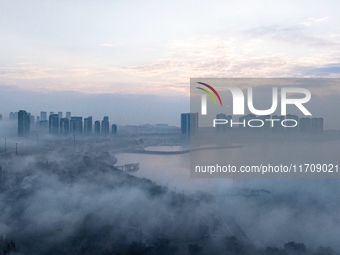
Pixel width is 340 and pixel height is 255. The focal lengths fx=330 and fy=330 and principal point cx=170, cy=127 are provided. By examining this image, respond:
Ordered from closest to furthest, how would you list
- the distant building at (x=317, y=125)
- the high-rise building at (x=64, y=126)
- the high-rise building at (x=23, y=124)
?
the distant building at (x=317, y=125), the high-rise building at (x=23, y=124), the high-rise building at (x=64, y=126)

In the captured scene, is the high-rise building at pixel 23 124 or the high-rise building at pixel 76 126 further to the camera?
the high-rise building at pixel 76 126

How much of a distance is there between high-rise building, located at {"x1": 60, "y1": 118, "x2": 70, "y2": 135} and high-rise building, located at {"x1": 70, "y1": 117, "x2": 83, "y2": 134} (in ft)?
0.44

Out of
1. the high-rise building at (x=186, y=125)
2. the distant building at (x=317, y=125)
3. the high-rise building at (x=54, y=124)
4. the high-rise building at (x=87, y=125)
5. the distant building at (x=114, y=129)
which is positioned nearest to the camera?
the distant building at (x=317, y=125)

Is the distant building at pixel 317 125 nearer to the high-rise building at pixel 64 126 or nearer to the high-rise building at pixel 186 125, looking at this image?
the high-rise building at pixel 186 125

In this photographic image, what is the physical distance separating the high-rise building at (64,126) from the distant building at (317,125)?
7050 millimetres

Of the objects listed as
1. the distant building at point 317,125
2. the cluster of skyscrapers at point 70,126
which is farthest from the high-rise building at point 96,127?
the distant building at point 317,125

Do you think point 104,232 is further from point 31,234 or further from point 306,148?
point 306,148

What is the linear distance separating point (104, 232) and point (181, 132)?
19.4 feet

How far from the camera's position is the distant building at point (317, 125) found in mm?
7574

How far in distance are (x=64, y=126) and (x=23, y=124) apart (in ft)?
3.94

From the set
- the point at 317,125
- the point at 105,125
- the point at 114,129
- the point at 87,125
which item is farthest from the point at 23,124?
the point at 317,125

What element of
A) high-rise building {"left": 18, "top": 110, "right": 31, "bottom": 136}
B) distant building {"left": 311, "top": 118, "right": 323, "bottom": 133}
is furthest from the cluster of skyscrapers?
distant building {"left": 311, "top": 118, "right": 323, "bottom": 133}

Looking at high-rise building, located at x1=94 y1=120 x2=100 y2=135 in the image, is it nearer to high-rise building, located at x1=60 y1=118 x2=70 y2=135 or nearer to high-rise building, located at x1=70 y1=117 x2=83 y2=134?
high-rise building, located at x1=70 y1=117 x2=83 y2=134

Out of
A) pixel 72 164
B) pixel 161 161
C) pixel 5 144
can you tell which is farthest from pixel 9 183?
pixel 161 161
